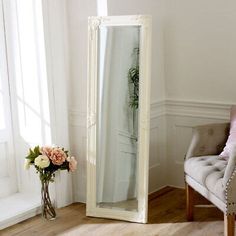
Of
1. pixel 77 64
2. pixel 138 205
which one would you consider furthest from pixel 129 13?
pixel 138 205

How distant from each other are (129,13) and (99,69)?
24.0 inches

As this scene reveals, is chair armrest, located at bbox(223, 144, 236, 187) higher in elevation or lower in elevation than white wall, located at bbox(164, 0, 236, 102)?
lower

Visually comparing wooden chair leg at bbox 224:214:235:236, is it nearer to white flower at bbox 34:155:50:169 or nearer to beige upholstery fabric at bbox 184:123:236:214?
beige upholstery fabric at bbox 184:123:236:214

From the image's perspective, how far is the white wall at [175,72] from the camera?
12.5 ft

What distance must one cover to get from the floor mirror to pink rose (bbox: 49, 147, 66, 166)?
229 millimetres

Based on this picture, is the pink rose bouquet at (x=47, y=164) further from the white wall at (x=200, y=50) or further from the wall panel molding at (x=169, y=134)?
the white wall at (x=200, y=50)

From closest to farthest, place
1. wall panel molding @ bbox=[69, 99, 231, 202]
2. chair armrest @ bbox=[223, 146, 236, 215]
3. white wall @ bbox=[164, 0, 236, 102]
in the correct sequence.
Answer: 1. chair armrest @ bbox=[223, 146, 236, 215]
2. white wall @ bbox=[164, 0, 236, 102]
3. wall panel molding @ bbox=[69, 99, 231, 202]

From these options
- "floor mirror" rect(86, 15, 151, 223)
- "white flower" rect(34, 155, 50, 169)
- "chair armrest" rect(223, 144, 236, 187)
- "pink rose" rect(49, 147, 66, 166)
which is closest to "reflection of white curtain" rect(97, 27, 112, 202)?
"floor mirror" rect(86, 15, 151, 223)

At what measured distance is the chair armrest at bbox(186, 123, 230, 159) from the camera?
3.52 metres

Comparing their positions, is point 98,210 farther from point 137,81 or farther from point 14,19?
point 14,19

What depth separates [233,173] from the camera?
2844mm

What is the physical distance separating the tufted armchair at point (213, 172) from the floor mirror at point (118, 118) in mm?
353

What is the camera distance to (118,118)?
142 inches

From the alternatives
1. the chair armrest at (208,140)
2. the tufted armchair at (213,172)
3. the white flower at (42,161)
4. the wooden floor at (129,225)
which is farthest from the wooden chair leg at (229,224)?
the white flower at (42,161)
